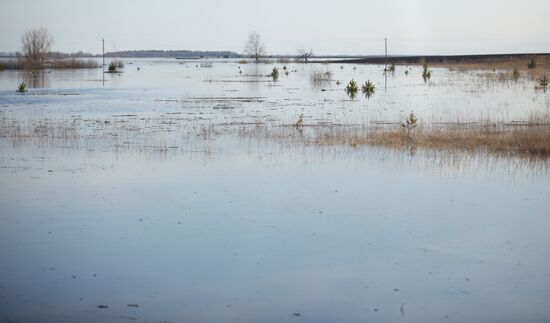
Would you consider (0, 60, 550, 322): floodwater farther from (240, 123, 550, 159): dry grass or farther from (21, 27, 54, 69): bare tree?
(21, 27, 54, 69): bare tree

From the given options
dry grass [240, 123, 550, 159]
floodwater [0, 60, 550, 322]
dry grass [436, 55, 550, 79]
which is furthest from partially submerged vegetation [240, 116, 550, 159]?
dry grass [436, 55, 550, 79]

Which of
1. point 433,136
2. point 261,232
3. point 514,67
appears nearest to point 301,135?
point 433,136

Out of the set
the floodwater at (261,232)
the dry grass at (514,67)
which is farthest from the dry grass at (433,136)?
the dry grass at (514,67)

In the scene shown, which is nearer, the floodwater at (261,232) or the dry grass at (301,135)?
the floodwater at (261,232)

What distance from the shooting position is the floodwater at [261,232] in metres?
6.96

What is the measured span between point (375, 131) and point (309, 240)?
11395mm

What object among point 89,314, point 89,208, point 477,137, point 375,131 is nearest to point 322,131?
point 375,131

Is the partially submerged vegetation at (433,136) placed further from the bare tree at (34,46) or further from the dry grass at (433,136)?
the bare tree at (34,46)

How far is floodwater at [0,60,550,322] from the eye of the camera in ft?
22.9

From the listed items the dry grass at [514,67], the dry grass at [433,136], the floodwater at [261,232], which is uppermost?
the dry grass at [514,67]

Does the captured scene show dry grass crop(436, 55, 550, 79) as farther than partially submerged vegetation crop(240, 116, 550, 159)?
Yes

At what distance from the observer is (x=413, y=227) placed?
10016 millimetres

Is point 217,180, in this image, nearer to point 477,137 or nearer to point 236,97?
point 477,137

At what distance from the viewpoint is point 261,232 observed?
31.7 feet
